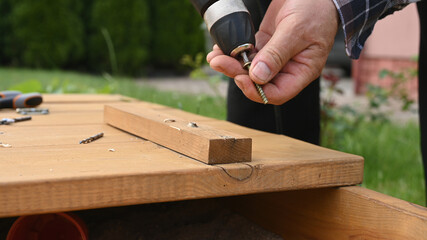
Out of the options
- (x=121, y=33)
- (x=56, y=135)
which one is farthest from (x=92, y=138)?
(x=121, y=33)

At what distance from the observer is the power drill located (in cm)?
94

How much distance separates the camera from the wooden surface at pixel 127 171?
2.24 feet

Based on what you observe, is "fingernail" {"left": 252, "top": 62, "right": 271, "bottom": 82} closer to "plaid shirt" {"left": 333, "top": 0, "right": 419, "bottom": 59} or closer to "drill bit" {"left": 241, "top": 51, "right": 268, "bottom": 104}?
"drill bit" {"left": 241, "top": 51, "right": 268, "bottom": 104}

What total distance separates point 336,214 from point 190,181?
1.03 feet

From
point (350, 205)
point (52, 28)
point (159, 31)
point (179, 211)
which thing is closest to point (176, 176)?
point (350, 205)

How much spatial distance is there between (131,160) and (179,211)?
0.39 meters

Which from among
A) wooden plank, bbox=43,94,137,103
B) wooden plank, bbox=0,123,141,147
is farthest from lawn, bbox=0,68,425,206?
wooden plank, bbox=0,123,141,147

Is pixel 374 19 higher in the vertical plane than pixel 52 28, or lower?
lower

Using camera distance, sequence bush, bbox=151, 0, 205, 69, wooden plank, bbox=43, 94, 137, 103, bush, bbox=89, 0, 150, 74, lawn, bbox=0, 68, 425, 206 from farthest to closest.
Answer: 1. bush, bbox=151, 0, 205, 69
2. bush, bbox=89, 0, 150, 74
3. lawn, bbox=0, 68, 425, 206
4. wooden plank, bbox=43, 94, 137, 103

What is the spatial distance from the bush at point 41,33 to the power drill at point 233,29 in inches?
245

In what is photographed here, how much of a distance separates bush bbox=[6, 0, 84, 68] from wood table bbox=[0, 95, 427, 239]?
20.3 feet

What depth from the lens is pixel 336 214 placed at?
0.94m

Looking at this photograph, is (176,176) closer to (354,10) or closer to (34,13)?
(354,10)

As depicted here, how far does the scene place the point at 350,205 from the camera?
35.6 inches
